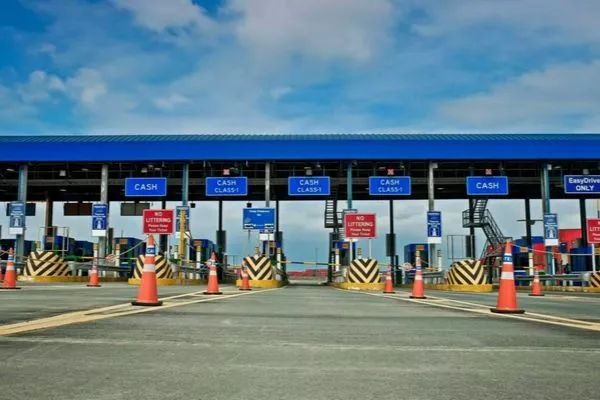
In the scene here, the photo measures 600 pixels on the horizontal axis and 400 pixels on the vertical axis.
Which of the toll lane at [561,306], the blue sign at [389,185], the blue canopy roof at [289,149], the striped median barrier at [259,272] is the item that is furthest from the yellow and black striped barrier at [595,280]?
the striped median barrier at [259,272]

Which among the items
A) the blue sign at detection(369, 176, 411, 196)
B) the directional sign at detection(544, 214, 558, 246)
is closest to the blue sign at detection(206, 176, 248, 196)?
the blue sign at detection(369, 176, 411, 196)

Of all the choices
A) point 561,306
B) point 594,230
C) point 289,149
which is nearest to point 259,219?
point 289,149

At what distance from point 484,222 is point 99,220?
26063mm

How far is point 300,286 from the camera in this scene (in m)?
38.5

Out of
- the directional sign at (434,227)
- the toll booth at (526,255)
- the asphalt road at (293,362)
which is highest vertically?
the directional sign at (434,227)

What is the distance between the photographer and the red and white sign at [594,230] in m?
29.2

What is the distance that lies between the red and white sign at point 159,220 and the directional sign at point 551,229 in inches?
811

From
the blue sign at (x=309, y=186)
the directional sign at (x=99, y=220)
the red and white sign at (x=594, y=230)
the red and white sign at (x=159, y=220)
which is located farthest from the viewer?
the blue sign at (x=309, y=186)

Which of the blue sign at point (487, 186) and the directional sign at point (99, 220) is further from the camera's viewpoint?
the blue sign at point (487, 186)

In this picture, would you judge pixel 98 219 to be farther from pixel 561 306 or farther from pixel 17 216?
pixel 561 306

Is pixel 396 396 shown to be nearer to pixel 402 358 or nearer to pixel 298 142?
pixel 402 358

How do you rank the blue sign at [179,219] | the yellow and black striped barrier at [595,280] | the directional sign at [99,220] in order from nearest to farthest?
1. the yellow and black striped barrier at [595,280]
2. the blue sign at [179,219]
3. the directional sign at [99,220]

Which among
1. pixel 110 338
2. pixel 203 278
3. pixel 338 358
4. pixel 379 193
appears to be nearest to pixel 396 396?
pixel 338 358

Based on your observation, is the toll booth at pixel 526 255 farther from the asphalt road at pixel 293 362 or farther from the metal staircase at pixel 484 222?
the asphalt road at pixel 293 362
